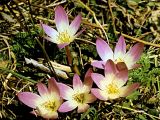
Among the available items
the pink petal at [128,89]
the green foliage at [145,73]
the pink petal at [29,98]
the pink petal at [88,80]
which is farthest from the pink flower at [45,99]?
the green foliage at [145,73]

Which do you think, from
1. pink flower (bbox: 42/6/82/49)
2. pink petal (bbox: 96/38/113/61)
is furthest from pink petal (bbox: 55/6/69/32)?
pink petal (bbox: 96/38/113/61)

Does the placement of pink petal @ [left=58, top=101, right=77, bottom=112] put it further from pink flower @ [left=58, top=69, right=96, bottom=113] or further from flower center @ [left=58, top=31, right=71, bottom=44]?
flower center @ [left=58, top=31, right=71, bottom=44]

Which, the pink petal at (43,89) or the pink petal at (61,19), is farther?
the pink petal at (61,19)

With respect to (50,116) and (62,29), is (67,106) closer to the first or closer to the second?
(50,116)

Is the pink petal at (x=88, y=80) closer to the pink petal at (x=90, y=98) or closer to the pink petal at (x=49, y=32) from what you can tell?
the pink petal at (x=90, y=98)

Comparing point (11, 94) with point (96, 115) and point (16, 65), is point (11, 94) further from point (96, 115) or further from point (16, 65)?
point (96, 115)

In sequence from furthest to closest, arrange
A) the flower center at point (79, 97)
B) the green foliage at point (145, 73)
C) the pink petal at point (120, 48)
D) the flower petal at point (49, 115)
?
the green foliage at point (145, 73) < the pink petal at point (120, 48) < the flower center at point (79, 97) < the flower petal at point (49, 115)
